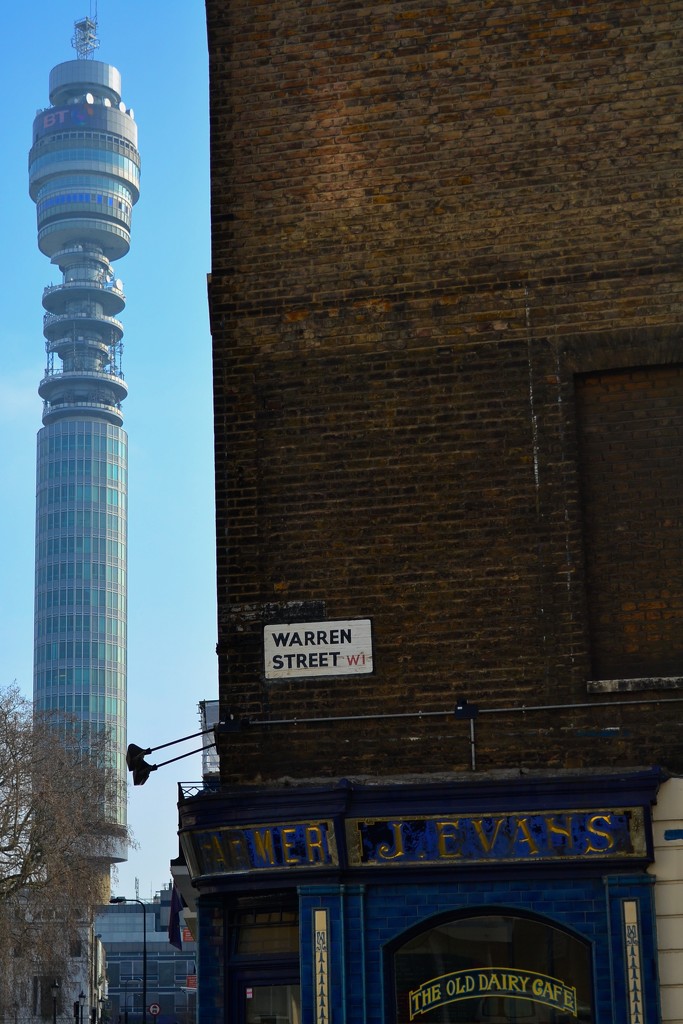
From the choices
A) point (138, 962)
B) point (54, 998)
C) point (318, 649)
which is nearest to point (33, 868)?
point (54, 998)

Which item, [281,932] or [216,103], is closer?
[281,932]

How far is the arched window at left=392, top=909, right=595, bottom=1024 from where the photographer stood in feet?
40.4

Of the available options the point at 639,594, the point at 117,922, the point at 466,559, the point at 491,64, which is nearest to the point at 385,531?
the point at 466,559

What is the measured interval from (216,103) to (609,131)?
3751mm

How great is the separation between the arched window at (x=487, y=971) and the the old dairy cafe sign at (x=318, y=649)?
2.36 meters

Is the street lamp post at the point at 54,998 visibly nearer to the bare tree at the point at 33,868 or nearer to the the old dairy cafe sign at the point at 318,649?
the bare tree at the point at 33,868

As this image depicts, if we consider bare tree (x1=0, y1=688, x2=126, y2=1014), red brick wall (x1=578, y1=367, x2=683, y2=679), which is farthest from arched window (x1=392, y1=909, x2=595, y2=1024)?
bare tree (x1=0, y1=688, x2=126, y2=1014)

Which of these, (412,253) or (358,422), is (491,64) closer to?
(412,253)

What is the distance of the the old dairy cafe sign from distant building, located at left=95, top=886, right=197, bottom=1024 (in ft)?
373

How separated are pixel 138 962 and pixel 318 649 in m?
138

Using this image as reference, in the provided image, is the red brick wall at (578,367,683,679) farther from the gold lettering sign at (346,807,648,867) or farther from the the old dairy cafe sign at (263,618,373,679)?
the the old dairy cafe sign at (263,618,373,679)

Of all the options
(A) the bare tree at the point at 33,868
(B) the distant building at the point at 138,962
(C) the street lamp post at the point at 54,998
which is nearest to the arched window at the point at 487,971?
(A) the bare tree at the point at 33,868

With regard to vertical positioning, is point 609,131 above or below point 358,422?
above

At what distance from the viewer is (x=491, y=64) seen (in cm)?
1397
